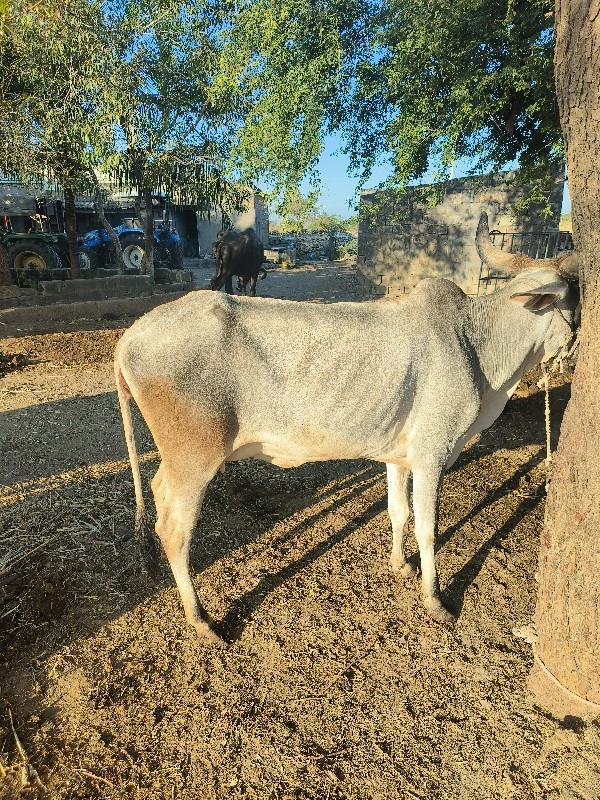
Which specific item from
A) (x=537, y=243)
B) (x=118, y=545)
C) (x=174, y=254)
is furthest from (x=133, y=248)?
(x=118, y=545)

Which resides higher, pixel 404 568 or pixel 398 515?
pixel 398 515

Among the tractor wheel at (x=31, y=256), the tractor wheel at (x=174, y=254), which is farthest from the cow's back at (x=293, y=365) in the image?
the tractor wheel at (x=174, y=254)

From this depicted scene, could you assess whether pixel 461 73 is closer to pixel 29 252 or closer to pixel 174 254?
pixel 29 252

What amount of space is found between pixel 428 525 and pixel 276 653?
125cm

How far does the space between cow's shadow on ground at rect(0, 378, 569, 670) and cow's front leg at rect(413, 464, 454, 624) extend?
0.18 m

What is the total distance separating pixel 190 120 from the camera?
1205 cm

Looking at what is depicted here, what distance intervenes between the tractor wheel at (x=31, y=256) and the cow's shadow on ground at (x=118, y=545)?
1056cm

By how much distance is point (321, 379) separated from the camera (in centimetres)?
301

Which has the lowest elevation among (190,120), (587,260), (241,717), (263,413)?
(241,717)

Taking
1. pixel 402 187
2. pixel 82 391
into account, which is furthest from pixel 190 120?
pixel 82 391

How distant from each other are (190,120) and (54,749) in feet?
42.0

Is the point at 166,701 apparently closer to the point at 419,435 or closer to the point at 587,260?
the point at 419,435

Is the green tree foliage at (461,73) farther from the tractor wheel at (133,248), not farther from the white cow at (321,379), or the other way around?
the tractor wheel at (133,248)

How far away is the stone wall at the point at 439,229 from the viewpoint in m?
10.1
